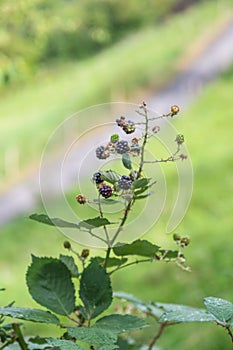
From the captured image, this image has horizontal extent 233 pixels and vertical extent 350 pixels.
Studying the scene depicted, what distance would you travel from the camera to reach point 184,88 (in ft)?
29.3

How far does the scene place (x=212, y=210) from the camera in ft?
13.9

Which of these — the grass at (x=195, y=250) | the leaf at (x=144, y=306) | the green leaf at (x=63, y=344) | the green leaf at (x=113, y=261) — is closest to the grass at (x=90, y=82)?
the grass at (x=195, y=250)

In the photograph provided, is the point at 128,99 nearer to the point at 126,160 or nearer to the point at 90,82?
the point at 90,82

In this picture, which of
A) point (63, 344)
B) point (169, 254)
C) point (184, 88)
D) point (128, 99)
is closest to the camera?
point (63, 344)

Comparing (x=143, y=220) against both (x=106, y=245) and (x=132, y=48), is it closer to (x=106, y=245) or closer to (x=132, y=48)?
(x=106, y=245)

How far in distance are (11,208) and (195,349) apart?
3738 millimetres

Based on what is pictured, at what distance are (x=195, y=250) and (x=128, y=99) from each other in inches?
216

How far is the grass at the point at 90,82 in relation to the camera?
7672mm

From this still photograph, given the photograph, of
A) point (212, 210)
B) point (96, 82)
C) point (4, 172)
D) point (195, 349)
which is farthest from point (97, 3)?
point (195, 349)

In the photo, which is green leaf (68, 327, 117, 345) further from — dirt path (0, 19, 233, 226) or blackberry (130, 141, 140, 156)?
dirt path (0, 19, 233, 226)

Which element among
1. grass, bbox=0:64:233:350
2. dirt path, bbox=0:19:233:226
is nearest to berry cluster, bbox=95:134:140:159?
grass, bbox=0:64:233:350

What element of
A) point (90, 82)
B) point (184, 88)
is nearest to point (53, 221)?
point (184, 88)

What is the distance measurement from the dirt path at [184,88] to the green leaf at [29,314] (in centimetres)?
499

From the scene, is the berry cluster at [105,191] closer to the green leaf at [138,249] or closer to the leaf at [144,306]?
the green leaf at [138,249]
